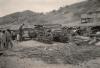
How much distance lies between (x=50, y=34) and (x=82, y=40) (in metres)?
5.98

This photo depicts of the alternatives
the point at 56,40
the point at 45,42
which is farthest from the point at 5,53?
the point at 56,40

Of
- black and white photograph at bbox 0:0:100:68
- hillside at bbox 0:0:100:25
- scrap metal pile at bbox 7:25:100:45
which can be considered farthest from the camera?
hillside at bbox 0:0:100:25

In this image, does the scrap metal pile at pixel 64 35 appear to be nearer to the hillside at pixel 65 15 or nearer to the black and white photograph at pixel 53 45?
the black and white photograph at pixel 53 45

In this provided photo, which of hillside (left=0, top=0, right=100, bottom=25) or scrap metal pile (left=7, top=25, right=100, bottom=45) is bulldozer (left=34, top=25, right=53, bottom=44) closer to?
scrap metal pile (left=7, top=25, right=100, bottom=45)

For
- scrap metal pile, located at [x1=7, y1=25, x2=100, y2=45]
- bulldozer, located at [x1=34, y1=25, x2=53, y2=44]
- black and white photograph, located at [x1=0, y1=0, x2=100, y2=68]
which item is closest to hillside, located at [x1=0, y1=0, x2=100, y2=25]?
black and white photograph, located at [x1=0, y1=0, x2=100, y2=68]

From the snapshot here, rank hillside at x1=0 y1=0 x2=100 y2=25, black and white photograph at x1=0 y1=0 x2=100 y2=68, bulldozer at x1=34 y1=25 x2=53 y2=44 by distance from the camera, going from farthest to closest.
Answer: hillside at x1=0 y1=0 x2=100 y2=25 → bulldozer at x1=34 y1=25 x2=53 y2=44 → black and white photograph at x1=0 y1=0 x2=100 y2=68

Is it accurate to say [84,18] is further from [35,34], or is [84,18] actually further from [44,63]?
[44,63]

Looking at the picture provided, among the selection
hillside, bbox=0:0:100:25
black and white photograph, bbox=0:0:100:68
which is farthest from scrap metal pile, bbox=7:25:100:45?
hillside, bbox=0:0:100:25

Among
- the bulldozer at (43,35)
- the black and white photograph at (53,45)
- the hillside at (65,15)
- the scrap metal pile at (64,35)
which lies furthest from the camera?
the hillside at (65,15)

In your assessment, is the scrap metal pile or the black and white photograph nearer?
the black and white photograph

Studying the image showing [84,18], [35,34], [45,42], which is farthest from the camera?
[84,18]

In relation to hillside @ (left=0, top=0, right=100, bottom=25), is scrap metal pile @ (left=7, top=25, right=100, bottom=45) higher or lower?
lower

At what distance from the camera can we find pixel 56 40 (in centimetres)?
3014

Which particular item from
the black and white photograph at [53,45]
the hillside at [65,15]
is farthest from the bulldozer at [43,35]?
the hillside at [65,15]
